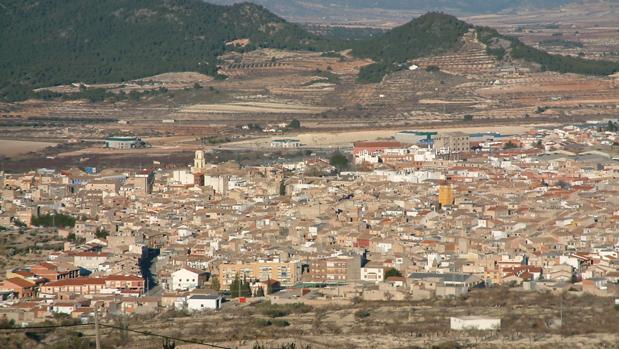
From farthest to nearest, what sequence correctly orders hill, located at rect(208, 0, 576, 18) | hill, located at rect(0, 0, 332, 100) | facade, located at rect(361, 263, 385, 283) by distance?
hill, located at rect(208, 0, 576, 18)
hill, located at rect(0, 0, 332, 100)
facade, located at rect(361, 263, 385, 283)

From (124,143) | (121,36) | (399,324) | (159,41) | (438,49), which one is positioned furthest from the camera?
(121,36)

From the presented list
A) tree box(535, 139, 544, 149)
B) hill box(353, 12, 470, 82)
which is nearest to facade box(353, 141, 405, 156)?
tree box(535, 139, 544, 149)

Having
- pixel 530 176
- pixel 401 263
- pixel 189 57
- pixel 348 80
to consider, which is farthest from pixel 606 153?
pixel 189 57

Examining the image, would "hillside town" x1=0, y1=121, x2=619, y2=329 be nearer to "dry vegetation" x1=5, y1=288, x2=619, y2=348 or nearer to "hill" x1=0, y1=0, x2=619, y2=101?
"dry vegetation" x1=5, y1=288, x2=619, y2=348

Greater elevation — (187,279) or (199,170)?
(187,279)

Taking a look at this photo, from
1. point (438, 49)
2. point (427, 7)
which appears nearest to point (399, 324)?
point (438, 49)

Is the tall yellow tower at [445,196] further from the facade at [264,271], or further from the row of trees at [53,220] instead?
the facade at [264,271]

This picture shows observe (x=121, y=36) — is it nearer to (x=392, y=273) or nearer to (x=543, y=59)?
(x=543, y=59)
